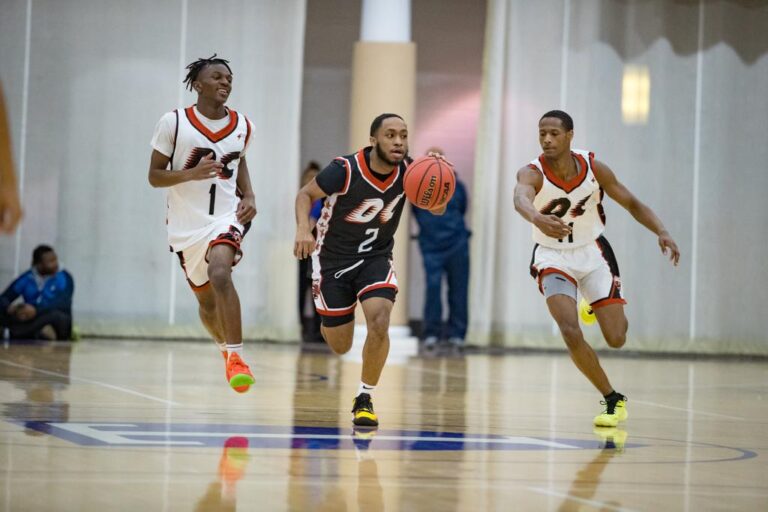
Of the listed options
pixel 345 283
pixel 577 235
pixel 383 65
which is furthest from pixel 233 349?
pixel 383 65

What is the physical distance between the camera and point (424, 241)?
12586 millimetres

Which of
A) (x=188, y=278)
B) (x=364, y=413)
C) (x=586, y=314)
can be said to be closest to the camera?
(x=364, y=413)

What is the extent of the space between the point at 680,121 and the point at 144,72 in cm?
534

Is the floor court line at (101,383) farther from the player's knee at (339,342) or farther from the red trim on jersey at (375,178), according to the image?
the red trim on jersey at (375,178)

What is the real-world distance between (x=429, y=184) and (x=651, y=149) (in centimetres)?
774

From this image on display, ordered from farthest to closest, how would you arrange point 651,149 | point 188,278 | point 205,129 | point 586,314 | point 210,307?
point 651,149
point 586,314
point 210,307
point 188,278
point 205,129

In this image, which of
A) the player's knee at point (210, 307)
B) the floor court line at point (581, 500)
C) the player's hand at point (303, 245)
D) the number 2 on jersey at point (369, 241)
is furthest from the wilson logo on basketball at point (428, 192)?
the floor court line at point (581, 500)

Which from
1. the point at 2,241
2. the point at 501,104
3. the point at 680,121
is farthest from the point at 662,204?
the point at 2,241

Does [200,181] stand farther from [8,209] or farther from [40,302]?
[40,302]

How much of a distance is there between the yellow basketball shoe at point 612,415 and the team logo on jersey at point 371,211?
1.39 m

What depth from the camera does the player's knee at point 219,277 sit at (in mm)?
6395

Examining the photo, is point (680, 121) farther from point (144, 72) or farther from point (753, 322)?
point (144, 72)

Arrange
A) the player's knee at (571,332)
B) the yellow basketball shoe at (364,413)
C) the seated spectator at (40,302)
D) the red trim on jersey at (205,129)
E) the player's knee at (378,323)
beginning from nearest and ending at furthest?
the yellow basketball shoe at (364,413)
the player's knee at (378,323)
the player's knee at (571,332)
the red trim on jersey at (205,129)
the seated spectator at (40,302)

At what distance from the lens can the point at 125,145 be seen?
1254 cm
